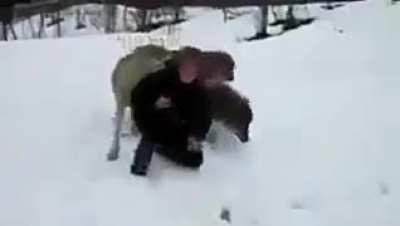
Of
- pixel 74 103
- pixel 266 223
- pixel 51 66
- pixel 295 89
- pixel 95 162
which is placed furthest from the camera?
pixel 51 66

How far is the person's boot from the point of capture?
5.90 m

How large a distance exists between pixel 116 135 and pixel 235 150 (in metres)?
0.84

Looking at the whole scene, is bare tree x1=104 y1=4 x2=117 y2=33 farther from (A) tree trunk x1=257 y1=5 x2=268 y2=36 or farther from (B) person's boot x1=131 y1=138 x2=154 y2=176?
(B) person's boot x1=131 y1=138 x2=154 y2=176

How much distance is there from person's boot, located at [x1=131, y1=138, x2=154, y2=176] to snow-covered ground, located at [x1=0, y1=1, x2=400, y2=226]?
0.22 feet

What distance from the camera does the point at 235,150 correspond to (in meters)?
6.50

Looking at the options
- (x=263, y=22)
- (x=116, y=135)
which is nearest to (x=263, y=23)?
(x=263, y=22)

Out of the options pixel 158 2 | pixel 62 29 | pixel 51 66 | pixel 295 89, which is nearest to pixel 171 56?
pixel 295 89

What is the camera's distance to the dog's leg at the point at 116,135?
6.18m

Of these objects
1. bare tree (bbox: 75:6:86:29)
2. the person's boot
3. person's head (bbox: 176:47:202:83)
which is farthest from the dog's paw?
bare tree (bbox: 75:6:86:29)

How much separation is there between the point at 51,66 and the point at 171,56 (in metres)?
2.56

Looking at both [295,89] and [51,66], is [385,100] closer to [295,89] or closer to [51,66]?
[295,89]

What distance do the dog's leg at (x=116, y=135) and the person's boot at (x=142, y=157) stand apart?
0.29m

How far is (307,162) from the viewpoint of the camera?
6.39 metres

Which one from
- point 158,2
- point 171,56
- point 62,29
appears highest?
point 171,56
